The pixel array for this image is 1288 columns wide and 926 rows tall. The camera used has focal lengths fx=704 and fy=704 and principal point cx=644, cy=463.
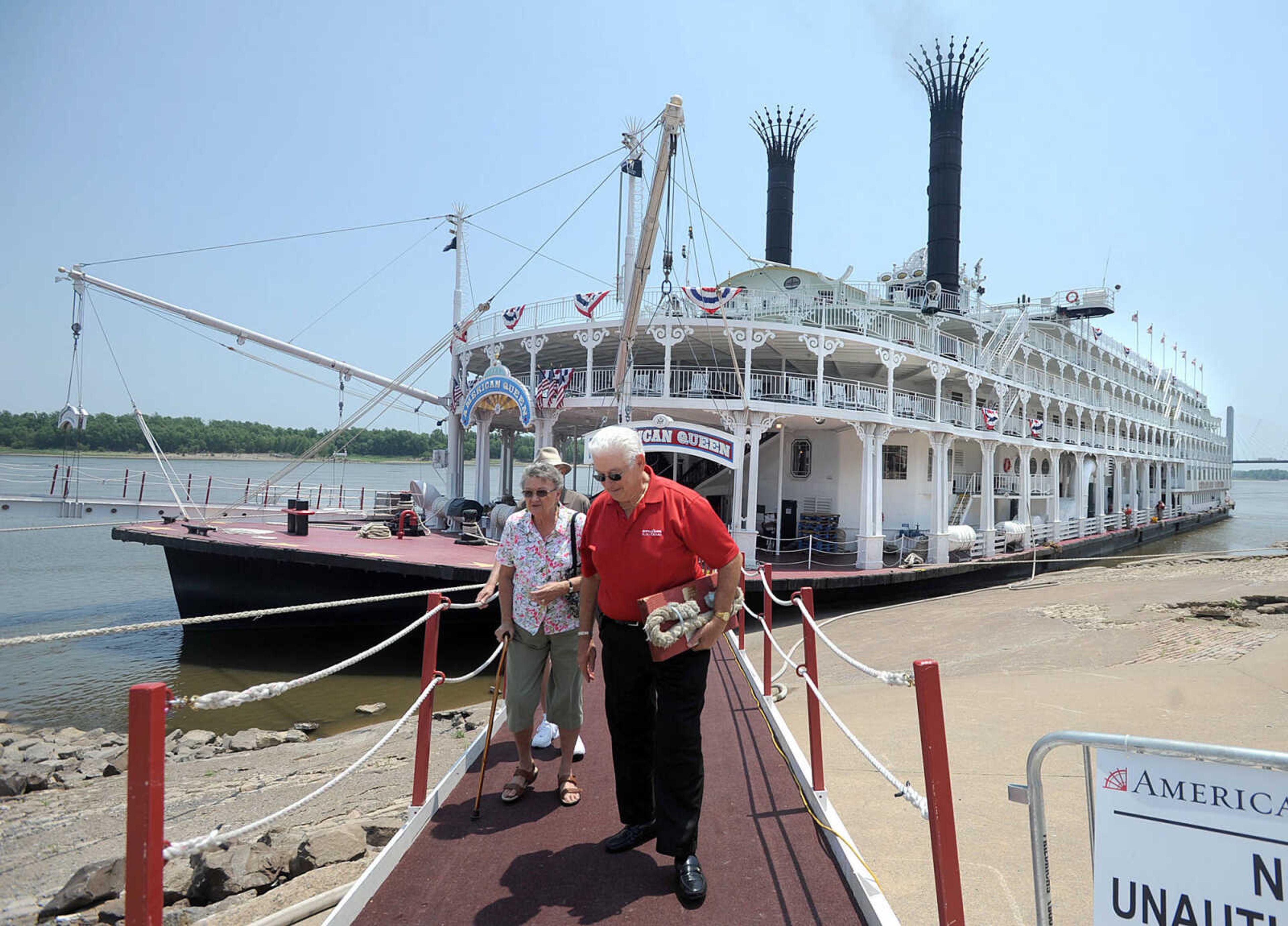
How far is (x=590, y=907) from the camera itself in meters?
2.74

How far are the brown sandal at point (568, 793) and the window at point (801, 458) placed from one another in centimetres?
1567

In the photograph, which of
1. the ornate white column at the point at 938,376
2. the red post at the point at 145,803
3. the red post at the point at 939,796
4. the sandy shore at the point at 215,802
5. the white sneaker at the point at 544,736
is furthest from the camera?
the ornate white column at the point at 938,376


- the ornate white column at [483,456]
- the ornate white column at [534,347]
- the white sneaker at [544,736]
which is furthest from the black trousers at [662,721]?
the ornate white column at [483,456]

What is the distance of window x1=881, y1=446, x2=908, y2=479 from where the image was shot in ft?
62.3

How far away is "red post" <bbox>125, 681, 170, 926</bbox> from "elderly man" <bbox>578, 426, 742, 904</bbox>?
1.49 m

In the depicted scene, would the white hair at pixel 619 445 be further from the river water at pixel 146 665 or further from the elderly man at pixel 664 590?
the river water at pixel 146 665

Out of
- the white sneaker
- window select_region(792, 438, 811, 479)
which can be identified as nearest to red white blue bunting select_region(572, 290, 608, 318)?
window select_region(792, 438, 811, 479)

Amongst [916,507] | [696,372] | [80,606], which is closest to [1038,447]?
[916,507]

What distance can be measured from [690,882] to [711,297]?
13.5 m

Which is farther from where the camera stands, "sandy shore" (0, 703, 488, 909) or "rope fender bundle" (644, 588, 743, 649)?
"sandy shore" (0, 703, 488, 909)

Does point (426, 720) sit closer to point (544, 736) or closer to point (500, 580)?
point (500, 580)

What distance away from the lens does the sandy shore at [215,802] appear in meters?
5.56

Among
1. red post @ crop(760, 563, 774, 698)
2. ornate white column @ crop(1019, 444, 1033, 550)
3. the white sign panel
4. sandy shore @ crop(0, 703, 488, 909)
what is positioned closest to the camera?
the white sign panel

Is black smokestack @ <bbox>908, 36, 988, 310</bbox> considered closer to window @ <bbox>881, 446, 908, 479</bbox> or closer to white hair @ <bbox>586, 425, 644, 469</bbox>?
window @ <bbox>881, 446, 908, 479</bbox>
